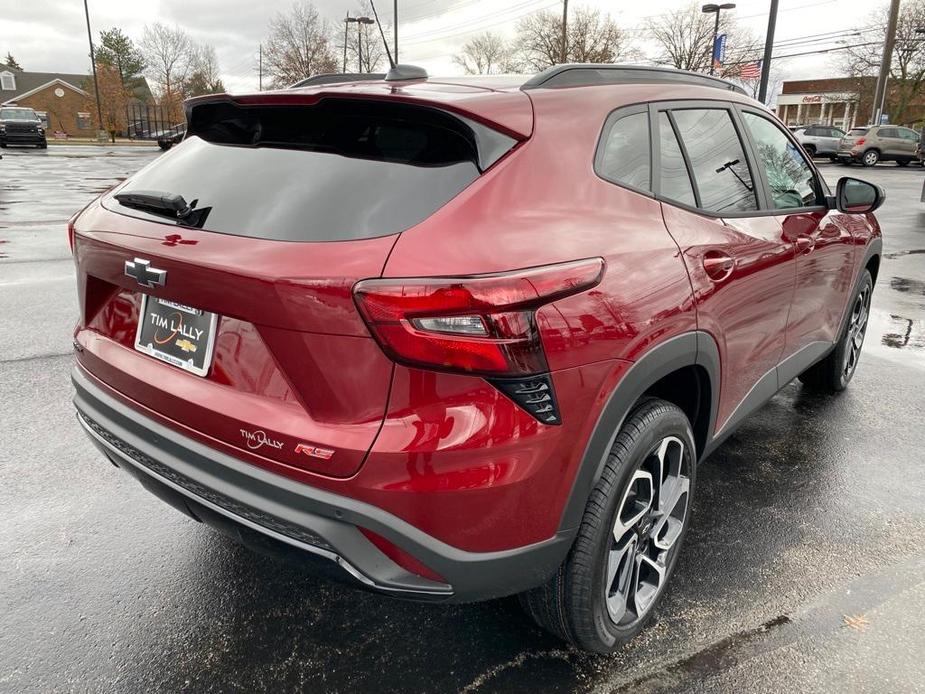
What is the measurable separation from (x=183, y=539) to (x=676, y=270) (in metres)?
2.17

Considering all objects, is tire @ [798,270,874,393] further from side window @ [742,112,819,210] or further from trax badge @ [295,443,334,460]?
trax badge @ [295,443,334,460]

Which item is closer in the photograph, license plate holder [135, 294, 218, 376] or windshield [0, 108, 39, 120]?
license plate holder [135, 294, 218, 376]

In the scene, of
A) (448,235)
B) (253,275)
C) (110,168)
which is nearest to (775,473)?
(448,235)

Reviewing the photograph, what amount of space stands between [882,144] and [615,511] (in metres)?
36.4

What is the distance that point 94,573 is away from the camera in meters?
2.63

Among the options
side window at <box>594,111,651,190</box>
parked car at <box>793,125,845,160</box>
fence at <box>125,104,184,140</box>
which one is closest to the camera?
side window at <box>594,111,651,190</box>

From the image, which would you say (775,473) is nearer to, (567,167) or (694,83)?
(694,83)

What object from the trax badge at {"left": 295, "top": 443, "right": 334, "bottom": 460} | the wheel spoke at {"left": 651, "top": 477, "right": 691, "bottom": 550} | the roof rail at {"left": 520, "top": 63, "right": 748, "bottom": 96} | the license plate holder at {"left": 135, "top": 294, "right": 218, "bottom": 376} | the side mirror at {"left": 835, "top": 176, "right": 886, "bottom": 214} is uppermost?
the roof rail at {"left": 520, "top": 63, "right": 748, "bottom": 96}

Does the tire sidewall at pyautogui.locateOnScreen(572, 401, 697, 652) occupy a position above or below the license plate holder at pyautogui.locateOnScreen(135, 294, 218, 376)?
below

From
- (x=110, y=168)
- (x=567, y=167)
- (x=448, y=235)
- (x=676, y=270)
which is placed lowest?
(x=110, y=168)

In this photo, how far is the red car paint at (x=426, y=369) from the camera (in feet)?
5.47

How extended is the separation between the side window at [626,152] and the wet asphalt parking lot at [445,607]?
149 centimetres

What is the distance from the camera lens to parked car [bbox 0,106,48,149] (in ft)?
120

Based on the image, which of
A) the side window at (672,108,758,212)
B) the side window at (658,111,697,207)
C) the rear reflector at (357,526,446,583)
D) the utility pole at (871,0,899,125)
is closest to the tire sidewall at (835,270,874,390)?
the side window at (672,108,758,212)
